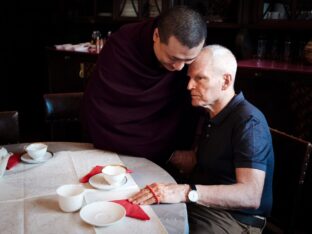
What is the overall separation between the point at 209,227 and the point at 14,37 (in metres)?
3.84

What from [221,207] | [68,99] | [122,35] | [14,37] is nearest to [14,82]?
[14,37]

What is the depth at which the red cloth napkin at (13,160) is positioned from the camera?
1455 millimetres

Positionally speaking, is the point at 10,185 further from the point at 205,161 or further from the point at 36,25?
the point at 36,25

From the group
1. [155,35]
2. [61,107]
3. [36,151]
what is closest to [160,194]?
[36,151]

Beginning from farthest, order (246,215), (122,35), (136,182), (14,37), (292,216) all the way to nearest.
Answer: (14,37), (122,35), (292,216), (246,215), (136,182)

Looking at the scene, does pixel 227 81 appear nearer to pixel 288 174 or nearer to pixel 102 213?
pixel 288 174

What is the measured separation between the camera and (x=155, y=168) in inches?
59.2

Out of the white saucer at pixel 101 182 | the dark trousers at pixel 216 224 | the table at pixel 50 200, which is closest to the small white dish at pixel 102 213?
the table at pixel 50 200

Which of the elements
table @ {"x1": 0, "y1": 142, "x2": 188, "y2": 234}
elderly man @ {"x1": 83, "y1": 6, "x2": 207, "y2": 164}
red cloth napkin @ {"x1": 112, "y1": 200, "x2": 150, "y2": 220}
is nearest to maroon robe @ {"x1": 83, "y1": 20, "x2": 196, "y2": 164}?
elderly man @ {"x1": 83, "y1": 6, "x2": 207, "y2": 164}

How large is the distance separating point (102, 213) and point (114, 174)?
0.71 feet

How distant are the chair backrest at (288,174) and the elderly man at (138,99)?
48 cm

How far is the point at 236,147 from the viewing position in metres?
1.44

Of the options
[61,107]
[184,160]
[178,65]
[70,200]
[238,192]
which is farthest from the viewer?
[61,107]

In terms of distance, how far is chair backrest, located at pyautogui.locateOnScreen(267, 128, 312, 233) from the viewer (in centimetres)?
149
